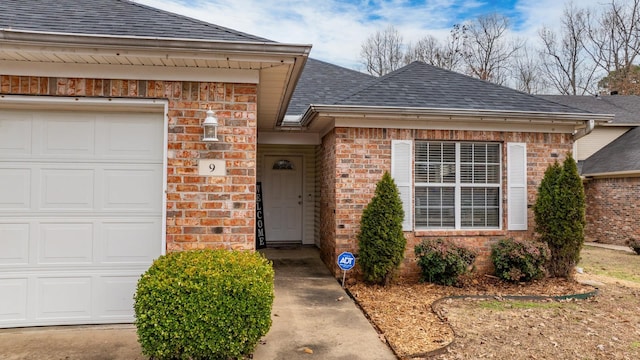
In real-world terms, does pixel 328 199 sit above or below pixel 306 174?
below

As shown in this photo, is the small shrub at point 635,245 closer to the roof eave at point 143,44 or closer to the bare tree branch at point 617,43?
the roof eave at point 143,44

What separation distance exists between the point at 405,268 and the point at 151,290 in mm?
4715

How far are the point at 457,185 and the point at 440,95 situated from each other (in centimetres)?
171

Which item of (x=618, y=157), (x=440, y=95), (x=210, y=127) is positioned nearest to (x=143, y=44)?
(x=210, y=127)

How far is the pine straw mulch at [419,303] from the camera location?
4.12 m

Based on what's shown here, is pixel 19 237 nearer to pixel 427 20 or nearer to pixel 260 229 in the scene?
pixel 260 229

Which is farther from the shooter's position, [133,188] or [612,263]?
[612,263]

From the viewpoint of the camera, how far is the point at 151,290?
10.4ft

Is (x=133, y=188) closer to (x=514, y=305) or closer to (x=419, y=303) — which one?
(x=419, y=303)

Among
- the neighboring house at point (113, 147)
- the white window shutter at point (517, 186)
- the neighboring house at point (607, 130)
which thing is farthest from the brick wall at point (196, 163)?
the neighboring house at point (607, 130)

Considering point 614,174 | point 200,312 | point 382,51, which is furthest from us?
point 382,51

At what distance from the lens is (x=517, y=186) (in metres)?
7.24

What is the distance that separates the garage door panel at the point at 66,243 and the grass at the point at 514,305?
15.9 feet

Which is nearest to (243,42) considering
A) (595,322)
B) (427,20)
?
(595,322)
